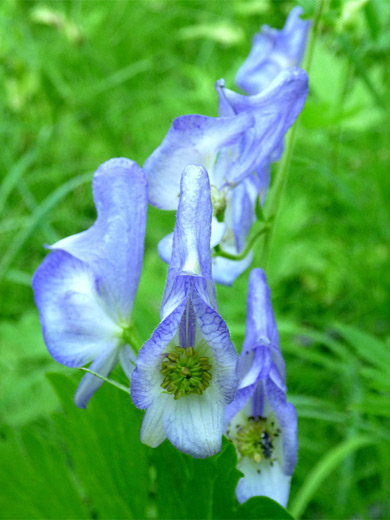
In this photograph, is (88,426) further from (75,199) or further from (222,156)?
(75,199)

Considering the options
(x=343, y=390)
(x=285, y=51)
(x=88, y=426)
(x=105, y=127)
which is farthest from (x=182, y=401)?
(x=105, y=127)

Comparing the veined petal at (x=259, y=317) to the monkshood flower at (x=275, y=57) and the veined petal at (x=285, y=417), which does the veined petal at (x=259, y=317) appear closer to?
the veined petal at (x=285, y=417)

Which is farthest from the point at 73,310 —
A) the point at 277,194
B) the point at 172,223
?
the point at 172,223

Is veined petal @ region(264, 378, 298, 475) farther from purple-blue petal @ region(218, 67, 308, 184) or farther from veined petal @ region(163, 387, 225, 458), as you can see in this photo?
purple-blue petal @ region(218, 67, 308, 184)

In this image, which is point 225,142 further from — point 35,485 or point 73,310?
point 35,485

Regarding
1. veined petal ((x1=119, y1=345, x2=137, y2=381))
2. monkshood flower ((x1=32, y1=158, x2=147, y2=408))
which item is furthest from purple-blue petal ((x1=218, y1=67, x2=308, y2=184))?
veined petal ((x1=119, y1=345, x2=137, y2=381))

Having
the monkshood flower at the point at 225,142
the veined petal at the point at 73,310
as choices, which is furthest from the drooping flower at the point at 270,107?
the veined petal at the point at 73,310
